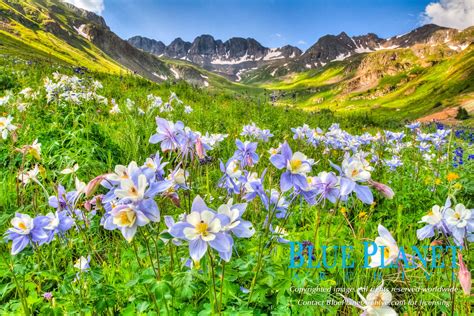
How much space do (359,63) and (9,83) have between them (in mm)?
211178

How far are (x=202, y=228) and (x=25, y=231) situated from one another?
3.21 feet

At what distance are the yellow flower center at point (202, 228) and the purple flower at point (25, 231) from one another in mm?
888

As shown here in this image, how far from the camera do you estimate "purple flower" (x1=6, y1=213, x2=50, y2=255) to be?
5.11 feet

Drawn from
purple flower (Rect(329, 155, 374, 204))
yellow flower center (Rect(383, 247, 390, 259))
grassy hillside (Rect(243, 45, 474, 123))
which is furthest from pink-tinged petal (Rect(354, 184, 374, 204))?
grassy hillside (Rect(243, 45, 474, 123))

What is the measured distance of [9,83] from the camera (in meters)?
8.53

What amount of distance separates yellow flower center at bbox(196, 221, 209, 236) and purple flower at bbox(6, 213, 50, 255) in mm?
888

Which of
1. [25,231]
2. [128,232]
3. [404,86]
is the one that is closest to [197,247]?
[128,232]

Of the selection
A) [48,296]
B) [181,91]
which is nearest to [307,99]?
[181,91]

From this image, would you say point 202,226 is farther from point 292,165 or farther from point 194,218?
point 292,165

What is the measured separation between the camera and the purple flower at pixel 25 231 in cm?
156

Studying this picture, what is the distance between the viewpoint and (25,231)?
156 centimetres

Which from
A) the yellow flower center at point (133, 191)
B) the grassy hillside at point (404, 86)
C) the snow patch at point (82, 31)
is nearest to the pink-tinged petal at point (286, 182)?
the yellow flower center at point (133, 191)

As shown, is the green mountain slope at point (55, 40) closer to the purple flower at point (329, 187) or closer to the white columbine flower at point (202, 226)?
the purple flower at point (329, 187)

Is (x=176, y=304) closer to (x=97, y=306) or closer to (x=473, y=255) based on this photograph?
(x=97, y=306)
